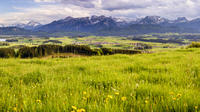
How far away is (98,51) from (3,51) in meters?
12.8

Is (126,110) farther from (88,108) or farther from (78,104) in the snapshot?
(78,104)

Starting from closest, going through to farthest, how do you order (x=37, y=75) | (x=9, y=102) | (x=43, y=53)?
(x=9, y=102) < (x=37, y=75) < (x=43, y=53)

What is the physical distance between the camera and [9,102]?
331cm

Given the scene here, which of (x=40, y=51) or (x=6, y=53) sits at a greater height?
(x=40, y=51)

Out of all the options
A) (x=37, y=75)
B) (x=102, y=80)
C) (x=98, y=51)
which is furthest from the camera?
(x=98, y=51)

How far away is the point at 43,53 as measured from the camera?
66.0ft

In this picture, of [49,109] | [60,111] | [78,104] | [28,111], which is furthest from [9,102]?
[78,104]

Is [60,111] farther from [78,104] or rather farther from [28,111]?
[28,111]

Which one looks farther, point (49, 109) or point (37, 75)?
point (37, 75)

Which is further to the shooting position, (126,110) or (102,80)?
(102,80)

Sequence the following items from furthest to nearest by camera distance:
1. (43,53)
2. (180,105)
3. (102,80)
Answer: (43,53) < (102,80) < (180,105)

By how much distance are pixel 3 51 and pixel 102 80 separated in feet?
65.7

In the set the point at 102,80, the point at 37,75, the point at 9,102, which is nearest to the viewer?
the point at 9,102

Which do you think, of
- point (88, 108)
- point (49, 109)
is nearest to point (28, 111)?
point (49, 109)
